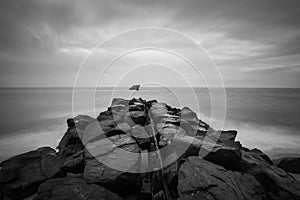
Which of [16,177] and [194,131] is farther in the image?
[194,131]

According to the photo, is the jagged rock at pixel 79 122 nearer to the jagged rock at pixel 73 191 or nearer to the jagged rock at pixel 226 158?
the jagged rock at pixel 73 191

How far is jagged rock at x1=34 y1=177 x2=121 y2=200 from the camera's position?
3.07 m

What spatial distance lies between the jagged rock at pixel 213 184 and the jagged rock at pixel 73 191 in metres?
1.49

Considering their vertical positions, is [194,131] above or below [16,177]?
above

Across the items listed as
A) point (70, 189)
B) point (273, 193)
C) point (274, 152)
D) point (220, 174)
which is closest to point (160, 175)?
point (220, 174)

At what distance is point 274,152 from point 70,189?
12.1 m

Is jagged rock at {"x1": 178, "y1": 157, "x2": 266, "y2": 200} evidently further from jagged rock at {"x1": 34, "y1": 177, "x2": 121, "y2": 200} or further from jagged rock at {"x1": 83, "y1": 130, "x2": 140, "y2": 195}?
jagged rock at {"x1": 34, "y1": 177, "x2": 121, "y2": 200}

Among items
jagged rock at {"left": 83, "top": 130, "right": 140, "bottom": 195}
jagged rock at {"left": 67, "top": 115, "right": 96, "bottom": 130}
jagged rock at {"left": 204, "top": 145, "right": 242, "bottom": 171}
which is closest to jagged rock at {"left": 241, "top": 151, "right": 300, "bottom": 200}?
jagged rock at {"left": 204, "top": 145, "right": 242, "bottom": 171}

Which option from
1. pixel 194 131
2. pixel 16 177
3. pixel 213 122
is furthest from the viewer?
pixel 213 122

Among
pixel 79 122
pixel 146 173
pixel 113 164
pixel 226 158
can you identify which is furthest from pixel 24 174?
pixel 226 158

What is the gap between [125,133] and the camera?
5938mm

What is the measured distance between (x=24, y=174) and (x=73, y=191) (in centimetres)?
280

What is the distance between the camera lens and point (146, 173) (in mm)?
4352

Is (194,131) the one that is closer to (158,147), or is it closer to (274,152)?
(158,147)
